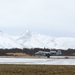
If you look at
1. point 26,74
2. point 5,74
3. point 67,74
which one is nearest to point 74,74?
point 67,74

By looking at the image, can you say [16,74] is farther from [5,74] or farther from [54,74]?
[54,74]

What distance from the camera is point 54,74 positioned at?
77.0ft

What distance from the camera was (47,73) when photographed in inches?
953

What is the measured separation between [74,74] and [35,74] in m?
2.87

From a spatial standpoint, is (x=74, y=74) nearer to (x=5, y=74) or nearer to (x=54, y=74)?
(x=54, y=74)

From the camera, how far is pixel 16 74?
2341 centimetres

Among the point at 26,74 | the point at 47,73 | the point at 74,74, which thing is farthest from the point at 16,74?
the point at 74,74

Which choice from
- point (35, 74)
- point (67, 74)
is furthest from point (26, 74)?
point (67, 74)

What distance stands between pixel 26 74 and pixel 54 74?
2.05 meters

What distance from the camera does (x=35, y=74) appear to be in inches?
926

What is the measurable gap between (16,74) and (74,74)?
425 cm

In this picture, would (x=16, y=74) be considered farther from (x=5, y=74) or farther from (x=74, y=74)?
(x=74, y=74)

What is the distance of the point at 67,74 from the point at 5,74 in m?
4.52

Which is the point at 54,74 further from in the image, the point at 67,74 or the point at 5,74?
the point at 5,74
